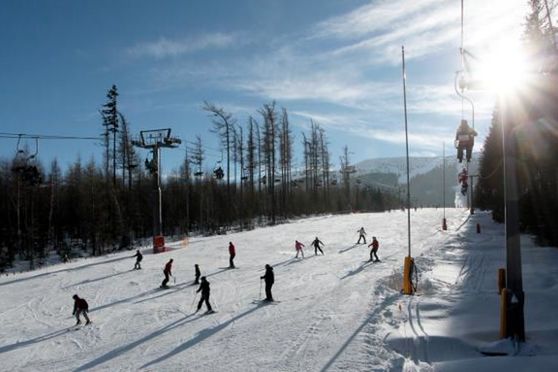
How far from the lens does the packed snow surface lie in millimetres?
10211

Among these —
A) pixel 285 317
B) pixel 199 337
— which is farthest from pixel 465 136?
pixel 199 337

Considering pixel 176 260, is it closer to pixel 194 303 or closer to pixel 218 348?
pixel 194 303

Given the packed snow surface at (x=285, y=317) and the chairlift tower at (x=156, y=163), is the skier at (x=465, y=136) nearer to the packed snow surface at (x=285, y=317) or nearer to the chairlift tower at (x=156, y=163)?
the packed snow surface at (x=285, y=317)

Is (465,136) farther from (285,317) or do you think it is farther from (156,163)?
(156,163)

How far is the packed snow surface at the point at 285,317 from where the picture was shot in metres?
10.2

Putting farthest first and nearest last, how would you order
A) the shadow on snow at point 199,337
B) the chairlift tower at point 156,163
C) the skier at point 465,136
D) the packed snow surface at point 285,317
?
1. the chairlift tower at point 156,163
2. the skier at point 465,136
3. the shadow on snow at point 199,337
4. the packed snow surface at point 285,317

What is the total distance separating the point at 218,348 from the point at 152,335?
2975 mm

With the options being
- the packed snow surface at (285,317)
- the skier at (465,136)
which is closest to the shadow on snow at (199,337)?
the packed snow surface at (285,317)

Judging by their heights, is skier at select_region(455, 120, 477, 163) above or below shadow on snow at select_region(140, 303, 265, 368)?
above

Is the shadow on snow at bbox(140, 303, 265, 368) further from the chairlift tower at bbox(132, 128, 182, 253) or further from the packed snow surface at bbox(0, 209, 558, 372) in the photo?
the chairlift tower at bbox(132, 128, 182, 253)

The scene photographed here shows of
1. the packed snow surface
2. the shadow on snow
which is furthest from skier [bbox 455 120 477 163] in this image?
the shadow on snow

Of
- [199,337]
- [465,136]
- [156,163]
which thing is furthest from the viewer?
[156,163]

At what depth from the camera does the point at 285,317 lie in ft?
47.6

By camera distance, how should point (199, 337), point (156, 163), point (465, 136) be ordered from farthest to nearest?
point (156, 163) < point (465, 136) < point (199, 337)
